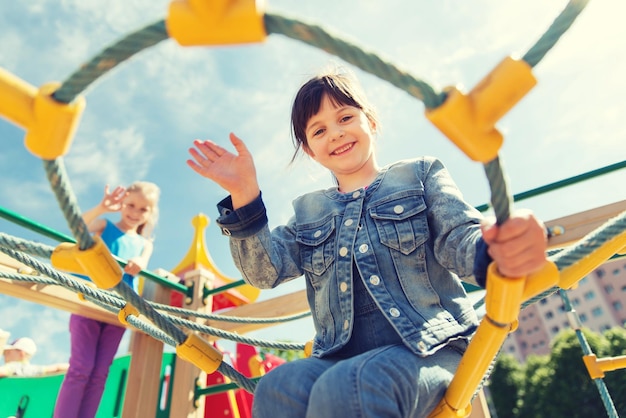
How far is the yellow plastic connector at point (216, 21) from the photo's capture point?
18.2 inches

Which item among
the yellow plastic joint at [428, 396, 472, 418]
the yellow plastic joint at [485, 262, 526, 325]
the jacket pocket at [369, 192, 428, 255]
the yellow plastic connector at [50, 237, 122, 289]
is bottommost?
the yellow plastic joint at [428, 396, 472, 418]

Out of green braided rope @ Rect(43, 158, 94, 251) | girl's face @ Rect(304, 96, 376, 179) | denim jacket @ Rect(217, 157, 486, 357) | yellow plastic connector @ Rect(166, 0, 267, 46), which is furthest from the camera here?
girl's face @ Rect(304, 96, 376, 179)

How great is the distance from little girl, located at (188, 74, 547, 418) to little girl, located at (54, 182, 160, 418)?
1247 mm

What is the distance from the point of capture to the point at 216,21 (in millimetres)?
462

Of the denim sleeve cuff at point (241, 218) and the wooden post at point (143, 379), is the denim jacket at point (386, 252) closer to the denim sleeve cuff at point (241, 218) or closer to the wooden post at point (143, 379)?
the denim sleeve cuff at point (241, 218)

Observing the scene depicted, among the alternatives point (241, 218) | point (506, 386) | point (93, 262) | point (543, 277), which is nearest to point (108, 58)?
point (93, 262)

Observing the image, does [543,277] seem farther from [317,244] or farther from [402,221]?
[317,244]

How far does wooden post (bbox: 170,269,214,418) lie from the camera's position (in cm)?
213

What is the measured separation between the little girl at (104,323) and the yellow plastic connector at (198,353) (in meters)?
1.16

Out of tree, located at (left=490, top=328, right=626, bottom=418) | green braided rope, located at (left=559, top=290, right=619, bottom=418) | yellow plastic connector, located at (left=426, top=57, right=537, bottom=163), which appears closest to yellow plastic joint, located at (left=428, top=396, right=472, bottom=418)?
yellow plastic connector, located at (left=426, top=57, right=537, bottom=163)

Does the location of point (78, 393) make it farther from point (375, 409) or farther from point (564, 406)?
point (564, 406)

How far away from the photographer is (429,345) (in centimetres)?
78

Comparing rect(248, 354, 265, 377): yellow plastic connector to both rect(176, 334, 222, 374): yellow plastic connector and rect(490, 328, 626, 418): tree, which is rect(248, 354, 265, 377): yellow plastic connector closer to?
rect(176, 334, 222, 374): yellow plastic connector

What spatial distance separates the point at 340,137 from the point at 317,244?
0.85ft
